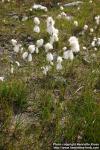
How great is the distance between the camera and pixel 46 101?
6.96 m

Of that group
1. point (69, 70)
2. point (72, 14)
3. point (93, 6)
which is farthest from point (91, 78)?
point (93, 6)

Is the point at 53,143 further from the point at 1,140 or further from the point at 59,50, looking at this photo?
the point at 59,50

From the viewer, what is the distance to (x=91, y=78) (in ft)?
25.9

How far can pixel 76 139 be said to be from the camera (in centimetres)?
607

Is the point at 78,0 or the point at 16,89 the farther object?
the point at 78,0

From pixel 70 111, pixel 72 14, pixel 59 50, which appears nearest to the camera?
pixel 70 111

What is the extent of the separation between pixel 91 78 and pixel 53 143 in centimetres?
221

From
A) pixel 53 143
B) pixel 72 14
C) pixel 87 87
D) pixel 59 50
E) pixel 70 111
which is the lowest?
pixel 53 143

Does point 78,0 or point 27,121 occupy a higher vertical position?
point 78,0

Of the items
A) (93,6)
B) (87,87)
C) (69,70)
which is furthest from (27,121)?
(93,6)

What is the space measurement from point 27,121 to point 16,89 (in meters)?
0.54

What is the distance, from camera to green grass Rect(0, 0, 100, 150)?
19.9 ft

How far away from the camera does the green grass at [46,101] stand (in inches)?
239

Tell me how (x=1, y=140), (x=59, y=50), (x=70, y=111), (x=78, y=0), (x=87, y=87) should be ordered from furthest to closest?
(x=78, y=0), (x=59, y=50), (x=87, y=87), (x=70, y=111), (x=1, y=140)
